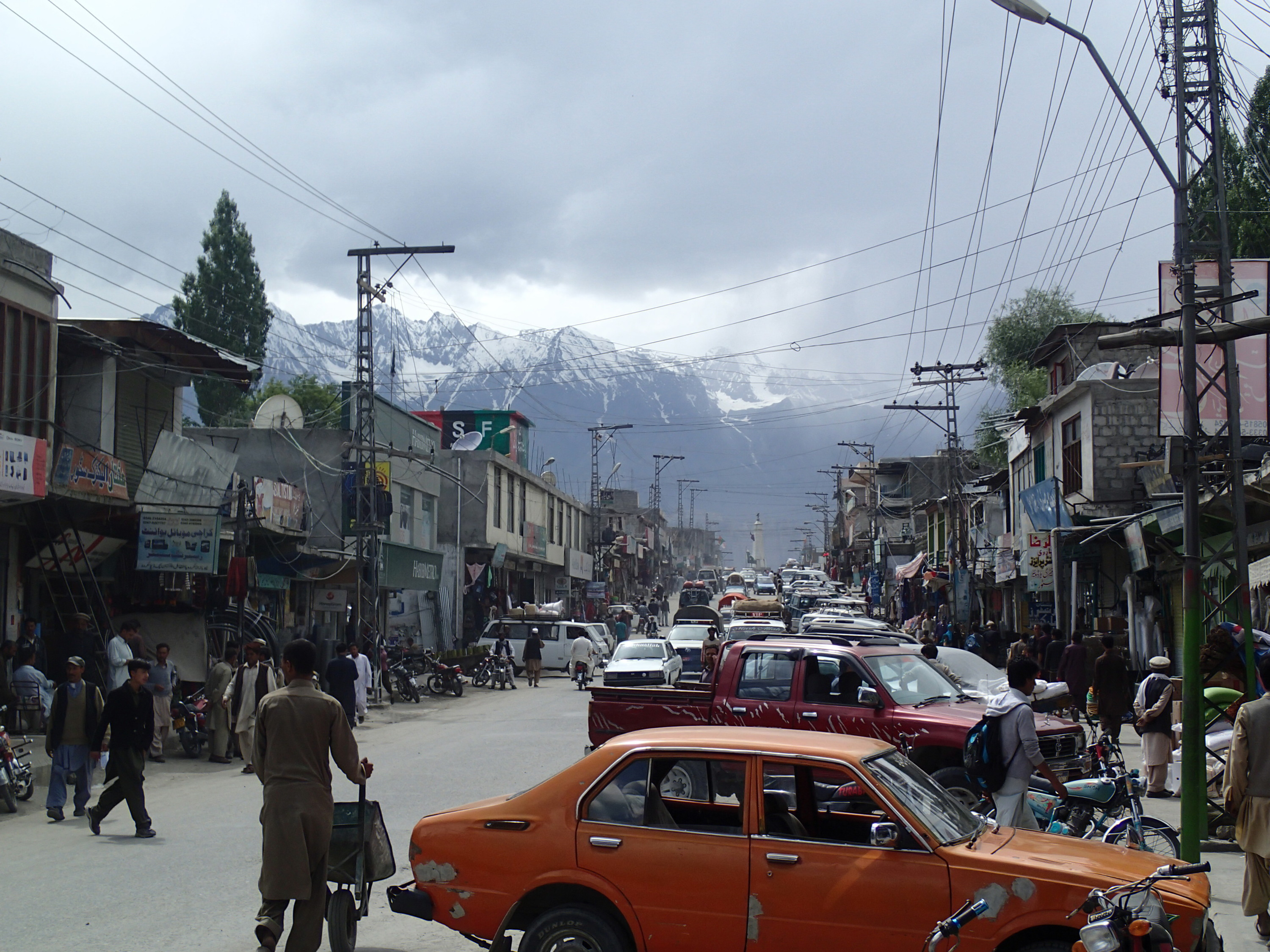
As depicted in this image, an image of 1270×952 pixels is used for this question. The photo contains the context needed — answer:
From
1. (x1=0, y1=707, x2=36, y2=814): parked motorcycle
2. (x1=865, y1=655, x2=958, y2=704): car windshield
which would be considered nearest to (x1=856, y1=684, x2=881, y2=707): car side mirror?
(x1=865, y1=655, x2=958, y2=704): car windshield

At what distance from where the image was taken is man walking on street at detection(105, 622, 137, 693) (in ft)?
57.6

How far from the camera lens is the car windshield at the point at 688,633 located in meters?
32.4

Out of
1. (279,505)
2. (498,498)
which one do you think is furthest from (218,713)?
(498,498)

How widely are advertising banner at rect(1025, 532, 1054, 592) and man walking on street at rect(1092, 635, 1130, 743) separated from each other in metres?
12.4

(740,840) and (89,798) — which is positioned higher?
(740,840)

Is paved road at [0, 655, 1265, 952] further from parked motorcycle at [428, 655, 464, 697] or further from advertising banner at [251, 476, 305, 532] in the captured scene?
parked motorcycle at [428, 655, 464, 697]

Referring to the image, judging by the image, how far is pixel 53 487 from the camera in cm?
1788

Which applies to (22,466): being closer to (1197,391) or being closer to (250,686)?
(250,686)

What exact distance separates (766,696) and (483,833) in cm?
591

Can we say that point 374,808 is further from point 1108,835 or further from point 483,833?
point 1108,835

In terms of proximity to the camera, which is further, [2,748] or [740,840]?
→ [2,748]

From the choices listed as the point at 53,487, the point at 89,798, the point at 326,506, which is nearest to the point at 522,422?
the point at 326,506

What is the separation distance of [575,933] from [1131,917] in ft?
8.69

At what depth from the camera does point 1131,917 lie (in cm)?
468
